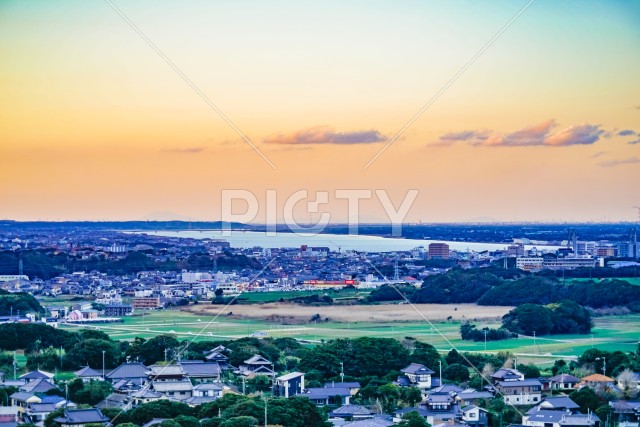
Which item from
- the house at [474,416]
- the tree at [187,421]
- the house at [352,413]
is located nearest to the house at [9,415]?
the tree at [187,421]

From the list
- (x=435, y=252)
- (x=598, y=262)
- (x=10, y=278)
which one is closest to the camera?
(x=10, y=278)

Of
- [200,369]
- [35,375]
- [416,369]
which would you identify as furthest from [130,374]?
[416,369]

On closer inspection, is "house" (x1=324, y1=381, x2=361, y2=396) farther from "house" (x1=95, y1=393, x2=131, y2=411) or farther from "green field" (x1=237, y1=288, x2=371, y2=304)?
"green field" (x1=237, y1=288, x2=371, y2=304)

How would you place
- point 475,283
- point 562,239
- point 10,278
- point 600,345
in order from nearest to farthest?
point 600,345 < point 475,283 < point 10,278 < point 562,239

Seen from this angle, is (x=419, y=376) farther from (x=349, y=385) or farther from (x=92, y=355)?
(x=92, y=355)

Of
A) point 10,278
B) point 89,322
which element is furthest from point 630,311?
point 10,278

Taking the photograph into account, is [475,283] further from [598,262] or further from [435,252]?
[435,252]

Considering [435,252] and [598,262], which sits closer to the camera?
[598,262]

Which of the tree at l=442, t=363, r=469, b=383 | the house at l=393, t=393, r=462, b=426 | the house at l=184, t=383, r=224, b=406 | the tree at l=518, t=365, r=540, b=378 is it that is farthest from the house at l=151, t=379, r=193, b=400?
the tree at l=518, t=365, r=540, b=378

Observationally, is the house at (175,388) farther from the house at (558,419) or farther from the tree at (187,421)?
the house at (558,419)
